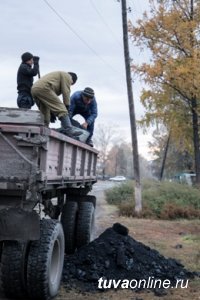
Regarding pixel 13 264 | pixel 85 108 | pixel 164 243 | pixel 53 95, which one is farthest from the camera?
pixel 164 243

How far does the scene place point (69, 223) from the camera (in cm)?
905

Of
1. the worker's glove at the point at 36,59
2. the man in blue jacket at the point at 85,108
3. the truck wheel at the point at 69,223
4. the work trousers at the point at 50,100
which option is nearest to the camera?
the work trousers at the point at 50,100

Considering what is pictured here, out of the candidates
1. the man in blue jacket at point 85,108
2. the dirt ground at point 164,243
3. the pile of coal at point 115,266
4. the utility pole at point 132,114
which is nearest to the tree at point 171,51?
the utility pole at point 132,114

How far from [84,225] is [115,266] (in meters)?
1.76

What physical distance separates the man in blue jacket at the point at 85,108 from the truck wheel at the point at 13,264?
4978mm

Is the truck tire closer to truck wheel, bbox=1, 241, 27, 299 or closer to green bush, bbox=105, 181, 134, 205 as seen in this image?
truck wheel, bbox=1, 241, 27, 299

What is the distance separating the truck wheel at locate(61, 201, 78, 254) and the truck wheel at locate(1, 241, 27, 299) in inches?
122

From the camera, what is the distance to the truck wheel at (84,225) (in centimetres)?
923

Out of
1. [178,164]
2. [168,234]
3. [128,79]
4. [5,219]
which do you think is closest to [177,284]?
[5,219]

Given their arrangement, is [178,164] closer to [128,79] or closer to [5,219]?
[128,79]

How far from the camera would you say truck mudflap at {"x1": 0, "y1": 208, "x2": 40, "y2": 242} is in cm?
557

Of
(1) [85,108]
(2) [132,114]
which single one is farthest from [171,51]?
(1) [85,108]

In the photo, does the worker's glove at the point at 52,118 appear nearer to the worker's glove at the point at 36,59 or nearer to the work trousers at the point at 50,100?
the work trousers at the point at 50,100

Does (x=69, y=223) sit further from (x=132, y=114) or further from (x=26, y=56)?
(x=132, y=114)
